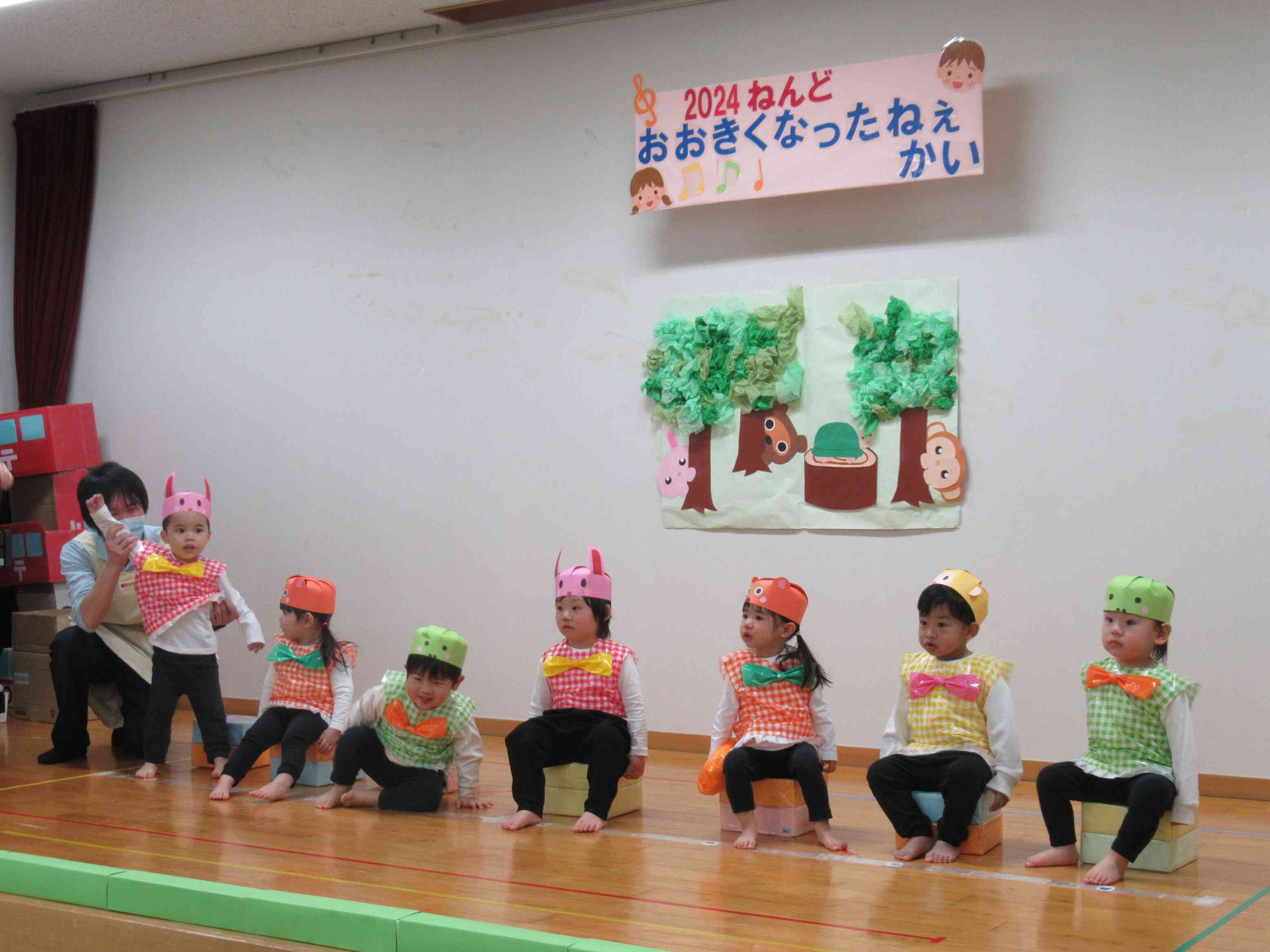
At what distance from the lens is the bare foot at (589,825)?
4.04 metres

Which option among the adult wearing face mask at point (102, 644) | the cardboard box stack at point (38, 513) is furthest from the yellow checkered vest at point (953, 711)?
the cardboard box stack at point (38, 513)

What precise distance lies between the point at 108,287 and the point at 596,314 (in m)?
3.12

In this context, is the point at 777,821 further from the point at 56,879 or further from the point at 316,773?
the point at 56,879

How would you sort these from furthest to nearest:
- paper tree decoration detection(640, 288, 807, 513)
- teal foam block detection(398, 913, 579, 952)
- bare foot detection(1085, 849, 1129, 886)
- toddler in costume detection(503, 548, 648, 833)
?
paper tree decoration detection(640, 288, 807, 513) → toddler in costume detection(503, 548, 648, 833) → bare foot detection(1085, 849, 1129, 886) → teal foam block detection(398, 913, 579, 952)

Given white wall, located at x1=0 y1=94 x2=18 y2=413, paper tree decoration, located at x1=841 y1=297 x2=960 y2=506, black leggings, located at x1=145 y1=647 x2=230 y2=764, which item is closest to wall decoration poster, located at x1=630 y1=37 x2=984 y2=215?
paper tree decoration, located at x1=841 y1=297 x2=960 y2=506

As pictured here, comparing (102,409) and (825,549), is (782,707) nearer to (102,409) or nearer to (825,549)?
(825,549)

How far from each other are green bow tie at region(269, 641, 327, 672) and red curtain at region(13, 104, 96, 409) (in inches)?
128

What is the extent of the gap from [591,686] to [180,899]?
1.57 meters

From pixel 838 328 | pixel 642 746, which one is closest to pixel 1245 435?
pixel 838 328

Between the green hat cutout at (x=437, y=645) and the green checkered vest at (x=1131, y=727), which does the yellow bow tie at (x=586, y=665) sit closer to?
the green hat cutout at (x=437, y=645)

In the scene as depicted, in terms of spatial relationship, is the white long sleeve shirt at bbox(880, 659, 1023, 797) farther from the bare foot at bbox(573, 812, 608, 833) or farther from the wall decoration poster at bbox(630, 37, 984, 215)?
the wall decoration poster at bbox(630, 37, 984, 215)

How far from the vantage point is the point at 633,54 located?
573cm

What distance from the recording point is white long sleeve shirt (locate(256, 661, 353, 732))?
4.77m

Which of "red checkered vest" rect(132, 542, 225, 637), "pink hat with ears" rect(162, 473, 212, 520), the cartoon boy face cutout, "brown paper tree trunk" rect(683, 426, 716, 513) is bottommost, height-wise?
"red checkered vest" rect(132, 542, 225, 637)
